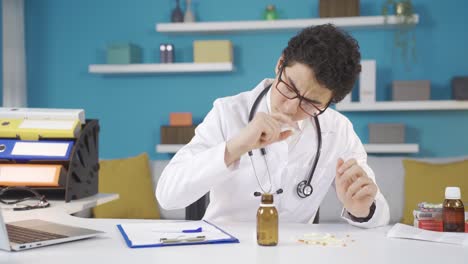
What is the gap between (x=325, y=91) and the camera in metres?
1.60

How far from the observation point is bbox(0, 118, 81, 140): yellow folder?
201cm

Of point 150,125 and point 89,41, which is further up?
point 89,41

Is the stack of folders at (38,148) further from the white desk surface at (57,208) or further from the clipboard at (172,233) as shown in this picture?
the clipboard at (172,233)

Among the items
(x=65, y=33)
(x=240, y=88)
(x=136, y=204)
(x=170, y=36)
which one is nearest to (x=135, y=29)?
(x=170, y=36)

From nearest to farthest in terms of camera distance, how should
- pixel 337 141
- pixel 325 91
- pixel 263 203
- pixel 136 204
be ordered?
pixel 263 203, pixel 325 91, pixel 337 141, pixel 136 204

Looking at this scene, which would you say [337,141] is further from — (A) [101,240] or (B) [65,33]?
(B) [65,33]

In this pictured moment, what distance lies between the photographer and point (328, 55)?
1.57 m

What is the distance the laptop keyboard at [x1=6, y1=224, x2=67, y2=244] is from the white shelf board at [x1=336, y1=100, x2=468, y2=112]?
2.76m

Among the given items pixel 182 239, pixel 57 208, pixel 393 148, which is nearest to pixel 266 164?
pixel 182 239

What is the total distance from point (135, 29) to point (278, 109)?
275cm

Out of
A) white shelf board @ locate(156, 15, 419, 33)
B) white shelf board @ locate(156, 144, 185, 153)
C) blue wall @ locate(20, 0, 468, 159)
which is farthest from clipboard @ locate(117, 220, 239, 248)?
blue wall @ locate(20, 0, 468, 159)

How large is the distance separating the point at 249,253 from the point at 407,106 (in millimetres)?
2793

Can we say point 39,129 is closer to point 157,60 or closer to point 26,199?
point 26,199

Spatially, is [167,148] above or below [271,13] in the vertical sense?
below
